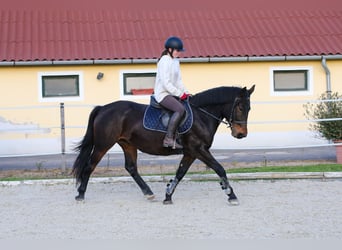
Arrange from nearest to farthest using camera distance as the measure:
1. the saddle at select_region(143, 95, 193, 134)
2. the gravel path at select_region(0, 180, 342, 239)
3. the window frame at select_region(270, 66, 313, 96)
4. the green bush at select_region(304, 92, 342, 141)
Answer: the gravel path at select_region(0, 180, 342, 239), the saddle at select_region(143, 95, 193, 134), the green bush at select_region(304, 92, 342, 141), the window frame at select_region(270, 66, 313, 96)

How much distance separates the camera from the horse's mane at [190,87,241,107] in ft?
29.9

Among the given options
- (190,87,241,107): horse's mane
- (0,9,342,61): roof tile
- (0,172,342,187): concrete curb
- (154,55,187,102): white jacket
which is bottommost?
(0,172,342,187): concrete curb

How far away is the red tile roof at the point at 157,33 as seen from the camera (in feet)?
53.5

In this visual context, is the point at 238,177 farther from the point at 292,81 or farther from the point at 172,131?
the point at 292,81

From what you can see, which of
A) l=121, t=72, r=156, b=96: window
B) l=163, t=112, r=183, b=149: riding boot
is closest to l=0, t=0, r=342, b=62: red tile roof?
l=121, t=72, r=156, b=96: window

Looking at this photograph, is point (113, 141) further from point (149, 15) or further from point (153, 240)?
point (149, 15)

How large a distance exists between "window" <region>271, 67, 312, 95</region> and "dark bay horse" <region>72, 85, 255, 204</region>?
789cm

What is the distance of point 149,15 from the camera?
Answer: 59.9 feet

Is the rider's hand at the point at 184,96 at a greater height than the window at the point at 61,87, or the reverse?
the window at the point at 61,87

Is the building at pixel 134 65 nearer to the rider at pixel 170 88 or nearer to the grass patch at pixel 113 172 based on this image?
the grass patch at pixel 113 172

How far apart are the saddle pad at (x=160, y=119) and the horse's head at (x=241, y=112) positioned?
25.6 inches

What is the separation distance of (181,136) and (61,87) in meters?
7.99

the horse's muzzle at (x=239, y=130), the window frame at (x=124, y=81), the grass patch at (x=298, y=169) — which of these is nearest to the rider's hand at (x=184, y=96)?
the horse's muzzle at (x=239, y=130)

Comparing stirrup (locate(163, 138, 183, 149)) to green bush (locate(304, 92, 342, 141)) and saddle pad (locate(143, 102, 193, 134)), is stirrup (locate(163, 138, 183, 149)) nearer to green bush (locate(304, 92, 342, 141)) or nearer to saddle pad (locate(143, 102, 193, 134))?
saddle pad (locate(143, 102, 193, 134))
